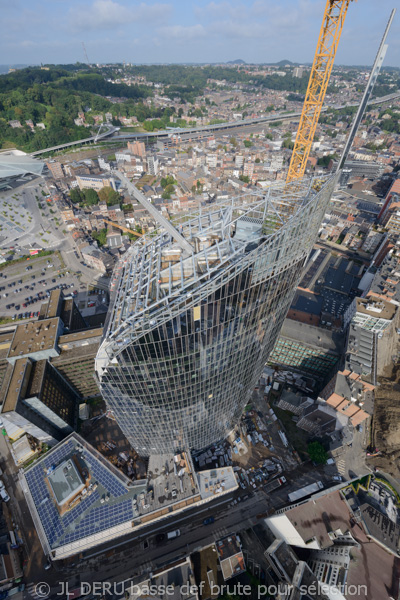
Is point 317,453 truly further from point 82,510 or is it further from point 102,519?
point 82,510

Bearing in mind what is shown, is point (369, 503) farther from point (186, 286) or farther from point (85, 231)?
point (85, 231)

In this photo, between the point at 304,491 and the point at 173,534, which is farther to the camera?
the point at 304,491

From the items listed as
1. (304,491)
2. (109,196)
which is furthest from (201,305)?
(109,196)

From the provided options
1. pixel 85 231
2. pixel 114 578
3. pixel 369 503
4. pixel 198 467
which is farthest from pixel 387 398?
pixel 85 231

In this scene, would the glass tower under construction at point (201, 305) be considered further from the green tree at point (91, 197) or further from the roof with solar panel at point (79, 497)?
the green tree at point (91, 197)

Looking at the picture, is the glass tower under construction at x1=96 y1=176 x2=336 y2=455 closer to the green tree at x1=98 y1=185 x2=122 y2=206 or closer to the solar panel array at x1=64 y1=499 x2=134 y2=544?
the solar panel array at x1=64 y1=499 x2=134 y2=544

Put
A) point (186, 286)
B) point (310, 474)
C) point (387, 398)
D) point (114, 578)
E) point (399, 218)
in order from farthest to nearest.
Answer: point (399, 218), point (387, 398), point (310, 474), point (114, 578), point (186, 286)

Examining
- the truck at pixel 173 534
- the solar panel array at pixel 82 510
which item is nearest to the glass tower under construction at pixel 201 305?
the solar panel array at pixel 82 510
